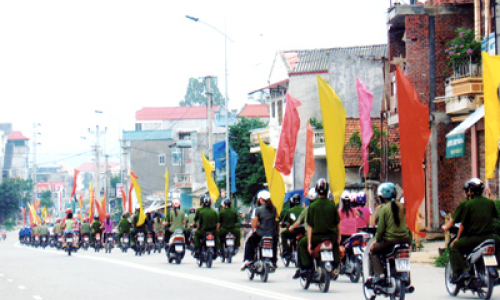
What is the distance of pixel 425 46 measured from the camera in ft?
101

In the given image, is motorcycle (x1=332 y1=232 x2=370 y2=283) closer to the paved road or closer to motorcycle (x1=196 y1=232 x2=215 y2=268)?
the paved road

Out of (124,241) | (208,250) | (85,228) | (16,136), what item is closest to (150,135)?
(16,136)

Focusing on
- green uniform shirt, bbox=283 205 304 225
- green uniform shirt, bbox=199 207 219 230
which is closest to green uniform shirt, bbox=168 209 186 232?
green uniform shirt, bbox=199 207 219 230

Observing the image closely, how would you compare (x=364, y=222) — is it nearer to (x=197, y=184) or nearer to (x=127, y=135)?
(x=197, y=184)

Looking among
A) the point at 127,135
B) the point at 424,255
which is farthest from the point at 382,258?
the point at 127,135

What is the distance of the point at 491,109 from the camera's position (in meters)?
16.2

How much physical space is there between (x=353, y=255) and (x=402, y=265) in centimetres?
466

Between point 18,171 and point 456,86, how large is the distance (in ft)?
404

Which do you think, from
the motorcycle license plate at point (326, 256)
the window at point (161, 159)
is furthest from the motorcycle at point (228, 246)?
the window at point (161, 159)

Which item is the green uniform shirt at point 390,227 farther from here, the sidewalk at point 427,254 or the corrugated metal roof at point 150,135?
the corrugated metal roof at point 150,135

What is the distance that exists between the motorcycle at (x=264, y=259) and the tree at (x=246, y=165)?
36.1 meters

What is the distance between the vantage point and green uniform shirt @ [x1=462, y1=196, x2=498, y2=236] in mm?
11828

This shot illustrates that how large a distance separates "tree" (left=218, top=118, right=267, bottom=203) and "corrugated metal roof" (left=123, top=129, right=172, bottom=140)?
3724 cm

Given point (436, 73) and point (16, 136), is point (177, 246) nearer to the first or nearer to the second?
point (436, 73)
